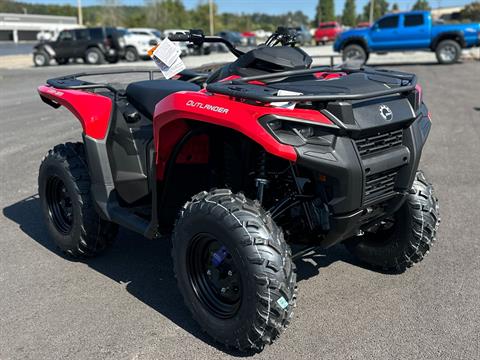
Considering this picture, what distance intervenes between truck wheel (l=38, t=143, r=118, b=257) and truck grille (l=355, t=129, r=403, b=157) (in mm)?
2074

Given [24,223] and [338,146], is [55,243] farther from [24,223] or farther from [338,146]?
[338,146]

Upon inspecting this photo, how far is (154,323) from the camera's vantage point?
3.17 m

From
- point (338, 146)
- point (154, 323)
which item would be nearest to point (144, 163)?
point (154, 323)

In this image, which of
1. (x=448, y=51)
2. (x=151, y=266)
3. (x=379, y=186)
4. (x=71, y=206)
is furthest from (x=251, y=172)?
(x=448, y=51)

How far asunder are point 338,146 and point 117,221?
1.75m

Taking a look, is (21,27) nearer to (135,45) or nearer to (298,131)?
(135,45)

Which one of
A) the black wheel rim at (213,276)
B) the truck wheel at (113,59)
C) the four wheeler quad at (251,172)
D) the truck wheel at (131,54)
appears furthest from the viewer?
the truck wheel at (131,54)

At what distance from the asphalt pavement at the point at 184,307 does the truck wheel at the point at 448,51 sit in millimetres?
16234

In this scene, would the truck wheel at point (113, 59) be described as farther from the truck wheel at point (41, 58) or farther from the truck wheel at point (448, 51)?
the truck wheel at point (448, 51)

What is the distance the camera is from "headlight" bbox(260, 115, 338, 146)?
2.48 m

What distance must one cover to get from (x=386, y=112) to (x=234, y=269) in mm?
1145

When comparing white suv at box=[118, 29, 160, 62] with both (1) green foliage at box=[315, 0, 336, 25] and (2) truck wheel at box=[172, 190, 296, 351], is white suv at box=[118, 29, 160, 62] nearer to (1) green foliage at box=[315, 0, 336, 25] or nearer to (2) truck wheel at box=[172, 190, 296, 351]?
(2) truck wheel at box=[172, 190, 296, 351]

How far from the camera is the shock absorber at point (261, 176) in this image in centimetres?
291

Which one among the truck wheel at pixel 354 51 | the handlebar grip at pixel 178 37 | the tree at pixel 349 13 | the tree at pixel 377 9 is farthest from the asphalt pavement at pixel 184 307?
the tree at pixel 377 9
